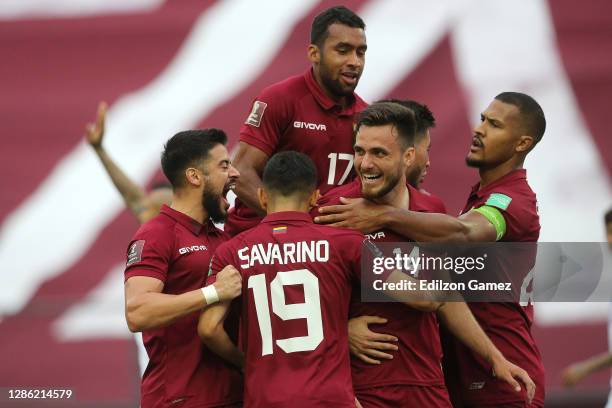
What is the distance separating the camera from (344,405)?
3668 millimetres

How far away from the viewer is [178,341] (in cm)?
407

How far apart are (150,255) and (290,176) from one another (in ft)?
2.10

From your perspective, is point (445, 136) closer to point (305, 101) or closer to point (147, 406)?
point (305, 101)

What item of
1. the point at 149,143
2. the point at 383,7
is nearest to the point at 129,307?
the point at 149,143

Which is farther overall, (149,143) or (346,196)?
(149,143)

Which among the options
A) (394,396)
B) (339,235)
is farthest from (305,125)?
(394,396)

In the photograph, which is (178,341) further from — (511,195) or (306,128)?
(511,195)

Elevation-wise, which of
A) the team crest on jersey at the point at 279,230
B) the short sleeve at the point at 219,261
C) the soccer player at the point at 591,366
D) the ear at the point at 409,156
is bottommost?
the soccer player at the point at 591,366

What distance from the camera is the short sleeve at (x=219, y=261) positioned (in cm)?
385

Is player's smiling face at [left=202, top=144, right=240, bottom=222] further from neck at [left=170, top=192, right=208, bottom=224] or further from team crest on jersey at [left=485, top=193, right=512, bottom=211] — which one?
team crest on jersey at [left=485, top=193, right=512, bottom=211]

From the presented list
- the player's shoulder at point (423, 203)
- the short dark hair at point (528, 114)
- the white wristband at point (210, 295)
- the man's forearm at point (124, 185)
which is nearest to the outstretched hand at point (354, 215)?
the player's shoulder at point (423, 203)

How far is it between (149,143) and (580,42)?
302 cm

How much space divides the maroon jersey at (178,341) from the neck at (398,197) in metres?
0.75

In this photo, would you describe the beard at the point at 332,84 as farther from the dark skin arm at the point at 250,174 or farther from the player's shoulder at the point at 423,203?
the player's shoulder at the point at 423,203
